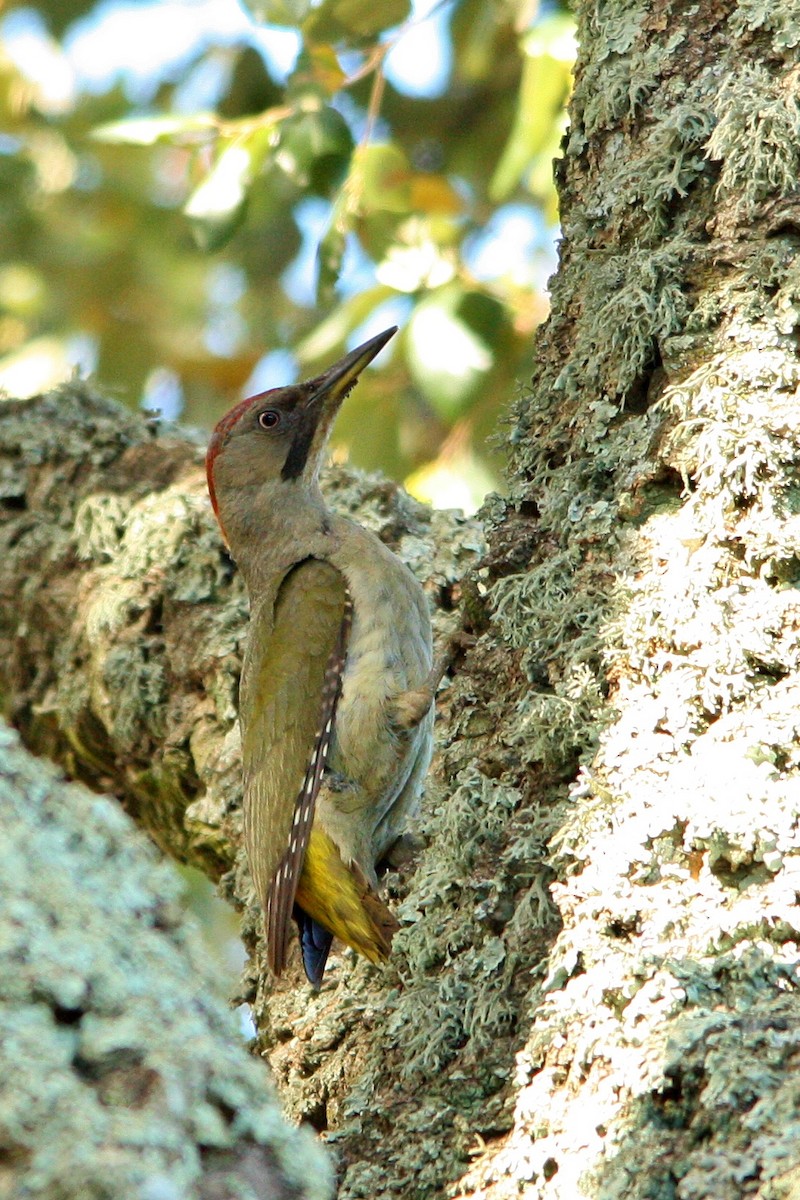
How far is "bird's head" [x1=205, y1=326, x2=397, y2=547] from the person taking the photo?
3936 millimetres

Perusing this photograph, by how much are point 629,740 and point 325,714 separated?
1617mm

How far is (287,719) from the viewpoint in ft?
10.9

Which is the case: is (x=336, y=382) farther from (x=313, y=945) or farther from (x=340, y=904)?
(x=313, y=945)

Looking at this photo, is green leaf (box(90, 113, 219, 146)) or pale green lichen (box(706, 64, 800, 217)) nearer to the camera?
pale green lichen (box(706, 64, 800, 217))

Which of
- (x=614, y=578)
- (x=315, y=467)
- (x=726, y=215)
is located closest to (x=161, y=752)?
(x=315, y=467)

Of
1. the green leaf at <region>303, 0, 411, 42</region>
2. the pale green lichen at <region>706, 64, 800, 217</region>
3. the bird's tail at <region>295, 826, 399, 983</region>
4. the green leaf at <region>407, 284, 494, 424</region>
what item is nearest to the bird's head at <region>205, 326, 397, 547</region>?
the green leaf at <region>407, 284, 494, 424</region>

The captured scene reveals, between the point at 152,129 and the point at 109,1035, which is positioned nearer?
the point at 109,1035

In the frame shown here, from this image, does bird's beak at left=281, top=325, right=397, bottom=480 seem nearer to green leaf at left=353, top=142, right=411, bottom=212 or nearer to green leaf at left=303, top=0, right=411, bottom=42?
green leaf at left=353, top=142, right=411, bottom=212

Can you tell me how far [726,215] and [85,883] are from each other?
145cm

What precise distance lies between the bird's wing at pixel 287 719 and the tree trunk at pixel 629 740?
27 centimetres

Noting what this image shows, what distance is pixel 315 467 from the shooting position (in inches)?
157

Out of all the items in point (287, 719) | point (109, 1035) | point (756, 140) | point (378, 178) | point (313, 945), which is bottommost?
point (109, 1035)

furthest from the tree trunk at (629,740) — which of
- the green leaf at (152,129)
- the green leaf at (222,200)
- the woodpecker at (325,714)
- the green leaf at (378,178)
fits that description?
the green leaf at (152,129)

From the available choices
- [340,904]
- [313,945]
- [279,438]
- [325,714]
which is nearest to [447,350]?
[279,438]
